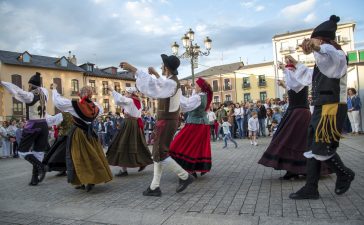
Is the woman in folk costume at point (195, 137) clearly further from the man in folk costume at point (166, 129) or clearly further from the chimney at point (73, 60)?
the chimney at point (73, 60)

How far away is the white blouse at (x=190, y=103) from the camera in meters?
5.42

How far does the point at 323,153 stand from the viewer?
3877 millimetres

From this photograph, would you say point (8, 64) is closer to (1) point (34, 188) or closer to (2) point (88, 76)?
(2) point (88, 76)

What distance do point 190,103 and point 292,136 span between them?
5.60 ft

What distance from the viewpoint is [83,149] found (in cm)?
526

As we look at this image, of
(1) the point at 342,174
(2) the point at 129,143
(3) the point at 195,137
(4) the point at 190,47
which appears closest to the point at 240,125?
(4) the point at 190,47

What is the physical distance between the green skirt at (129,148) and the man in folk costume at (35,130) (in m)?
1.31

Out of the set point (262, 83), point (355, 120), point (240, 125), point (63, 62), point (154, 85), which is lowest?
point (240, 125)

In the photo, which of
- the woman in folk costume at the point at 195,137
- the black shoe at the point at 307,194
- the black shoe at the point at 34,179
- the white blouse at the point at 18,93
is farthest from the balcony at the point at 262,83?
the black shoe at the point at 307,194

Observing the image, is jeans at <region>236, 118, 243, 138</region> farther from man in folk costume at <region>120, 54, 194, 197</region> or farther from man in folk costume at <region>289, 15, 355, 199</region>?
man in folk costume at <region>289, 15, 355, 199</region>

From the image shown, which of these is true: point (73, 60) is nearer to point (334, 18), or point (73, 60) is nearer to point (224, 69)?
point (224, 69)

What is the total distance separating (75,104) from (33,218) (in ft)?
6.39

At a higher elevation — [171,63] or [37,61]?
[37,61]

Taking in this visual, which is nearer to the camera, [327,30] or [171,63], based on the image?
[327,30]
